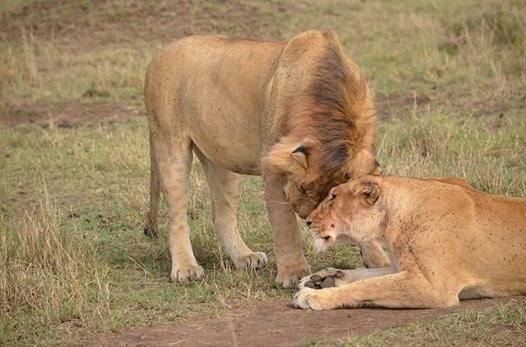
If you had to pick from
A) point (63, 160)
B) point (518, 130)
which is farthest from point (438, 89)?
point (63, 160)

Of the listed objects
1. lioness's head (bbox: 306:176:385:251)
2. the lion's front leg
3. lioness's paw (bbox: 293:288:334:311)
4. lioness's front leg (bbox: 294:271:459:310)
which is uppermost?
lioness's head (bbox: 306:176:385:251)

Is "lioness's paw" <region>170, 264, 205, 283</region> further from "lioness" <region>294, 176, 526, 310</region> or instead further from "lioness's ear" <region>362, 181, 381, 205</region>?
"lioness's ear" <region>362, 181, 381, 205</region>

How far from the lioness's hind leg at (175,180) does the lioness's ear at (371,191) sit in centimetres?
154

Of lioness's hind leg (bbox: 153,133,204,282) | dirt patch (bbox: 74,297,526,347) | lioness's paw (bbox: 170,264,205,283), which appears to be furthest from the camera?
lioness's hind leg (bbox: 153,133,204,282)

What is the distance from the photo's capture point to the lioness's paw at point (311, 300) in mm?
5184

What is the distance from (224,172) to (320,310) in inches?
71.4

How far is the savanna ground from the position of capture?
5.09m

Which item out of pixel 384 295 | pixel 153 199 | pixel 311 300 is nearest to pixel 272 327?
pixel 311 300

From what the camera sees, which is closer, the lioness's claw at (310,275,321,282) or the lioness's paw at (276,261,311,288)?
the lioness's claw at (310,275,321,282)

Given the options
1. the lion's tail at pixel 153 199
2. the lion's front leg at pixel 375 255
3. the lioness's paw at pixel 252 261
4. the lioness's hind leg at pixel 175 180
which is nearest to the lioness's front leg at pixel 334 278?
the lion's front leg at pixel 375 255

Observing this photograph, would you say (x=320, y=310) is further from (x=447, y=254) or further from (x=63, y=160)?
(x=63, y=160)

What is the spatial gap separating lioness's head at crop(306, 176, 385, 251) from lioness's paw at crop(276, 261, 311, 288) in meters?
0.47

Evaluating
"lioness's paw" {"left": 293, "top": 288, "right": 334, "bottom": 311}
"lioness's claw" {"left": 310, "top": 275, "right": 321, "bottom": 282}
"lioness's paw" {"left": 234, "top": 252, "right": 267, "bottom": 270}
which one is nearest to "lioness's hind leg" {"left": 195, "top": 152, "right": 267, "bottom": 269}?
"lioness's paw" {"left": 234, "top": 252, "right": 267, "bottom": 270}

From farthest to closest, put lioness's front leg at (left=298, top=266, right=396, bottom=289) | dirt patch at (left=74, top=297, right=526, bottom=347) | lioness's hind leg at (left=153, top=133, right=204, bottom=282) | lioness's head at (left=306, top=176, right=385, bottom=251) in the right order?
lioness's hind leg at (left=153, top=133, right=204, bottom=282), lioness's front leg at (left=298, top=266, right=396, bottom=289), lioness's head at (left=306, top=176, right=385, bottom=251), dirt patch at (left=74, top=297, right=526, bottom=347)
